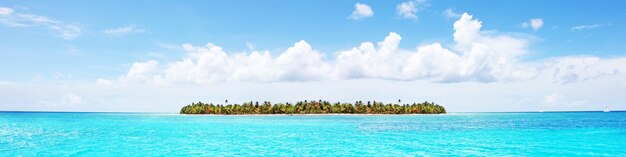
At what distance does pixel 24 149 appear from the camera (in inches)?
1390

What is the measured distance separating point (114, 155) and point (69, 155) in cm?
293

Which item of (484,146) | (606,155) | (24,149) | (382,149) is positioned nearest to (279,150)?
(382,149)

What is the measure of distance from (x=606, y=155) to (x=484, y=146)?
8157 mm

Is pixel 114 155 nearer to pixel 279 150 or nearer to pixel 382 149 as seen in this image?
pixel 279 150

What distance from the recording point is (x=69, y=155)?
3148 centimetres

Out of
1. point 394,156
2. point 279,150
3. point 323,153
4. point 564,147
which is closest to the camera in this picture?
point 394,156

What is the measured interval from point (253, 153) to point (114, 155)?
29.6 ft

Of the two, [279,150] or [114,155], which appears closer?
[114,155]

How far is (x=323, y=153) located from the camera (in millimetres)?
32062

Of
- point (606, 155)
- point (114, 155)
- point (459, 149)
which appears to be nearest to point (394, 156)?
point (459, 149)

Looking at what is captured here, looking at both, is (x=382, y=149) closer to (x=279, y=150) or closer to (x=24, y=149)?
(x=279, y=150)

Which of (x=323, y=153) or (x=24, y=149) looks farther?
(x=24, y=149)

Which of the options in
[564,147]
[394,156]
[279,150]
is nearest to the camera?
[394,156]

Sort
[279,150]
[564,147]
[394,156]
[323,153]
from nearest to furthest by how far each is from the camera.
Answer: [394,156]
[323,153]
[279,150]
[564,147]
